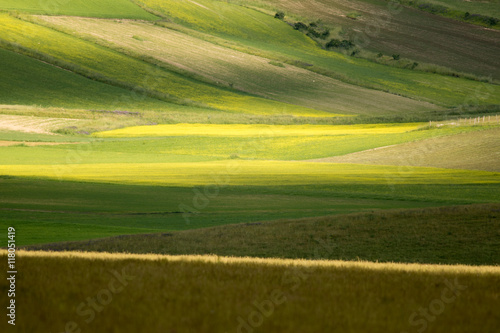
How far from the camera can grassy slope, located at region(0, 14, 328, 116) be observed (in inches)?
3324

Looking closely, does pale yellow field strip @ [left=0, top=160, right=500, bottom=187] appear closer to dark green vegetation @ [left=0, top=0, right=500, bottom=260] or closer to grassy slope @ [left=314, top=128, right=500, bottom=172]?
dark green vegetation @ [left=0, top=0, right=500, bottom=260]

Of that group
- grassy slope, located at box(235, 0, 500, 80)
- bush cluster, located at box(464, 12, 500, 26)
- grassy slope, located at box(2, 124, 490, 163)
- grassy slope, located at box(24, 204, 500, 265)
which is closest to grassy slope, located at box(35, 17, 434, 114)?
grassy slope, located at box(2, 124, 490, 163)

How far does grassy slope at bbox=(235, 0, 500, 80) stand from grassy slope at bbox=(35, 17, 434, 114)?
31304 millimetres

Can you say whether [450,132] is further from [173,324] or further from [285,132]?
[173,324]

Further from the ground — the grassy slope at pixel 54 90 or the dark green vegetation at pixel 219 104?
the dark green vegetation at pixel 219 104

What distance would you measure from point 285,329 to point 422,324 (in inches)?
63.3

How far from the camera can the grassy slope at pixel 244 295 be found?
23.1 feet

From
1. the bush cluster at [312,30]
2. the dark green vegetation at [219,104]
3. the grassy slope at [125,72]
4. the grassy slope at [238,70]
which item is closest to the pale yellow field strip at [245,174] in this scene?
the dark green vegetation at [219,104]

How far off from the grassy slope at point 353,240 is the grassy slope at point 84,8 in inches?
3612

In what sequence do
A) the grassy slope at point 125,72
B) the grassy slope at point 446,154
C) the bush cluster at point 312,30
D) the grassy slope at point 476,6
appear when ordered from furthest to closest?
the grassy slope at point 476,6, the bush cluster at point 312,30, the grassy slope at point 125,72, the grassy slope at point 446,154

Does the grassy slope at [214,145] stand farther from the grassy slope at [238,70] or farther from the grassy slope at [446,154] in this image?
the grassy slope at [238,70]

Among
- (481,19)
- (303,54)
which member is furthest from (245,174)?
(481,19)

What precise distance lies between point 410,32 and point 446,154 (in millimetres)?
92676

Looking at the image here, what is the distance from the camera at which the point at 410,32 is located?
5384 inches
